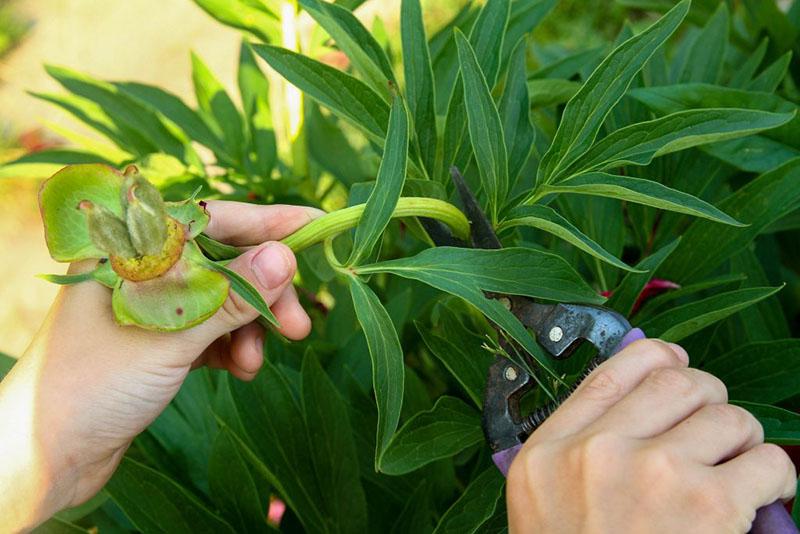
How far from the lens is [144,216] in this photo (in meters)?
0.56

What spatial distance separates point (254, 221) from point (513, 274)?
0.25m

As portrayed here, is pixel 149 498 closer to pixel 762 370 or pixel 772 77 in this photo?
pixel 762 370

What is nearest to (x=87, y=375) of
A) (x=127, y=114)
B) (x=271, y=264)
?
(x=271, y=264)

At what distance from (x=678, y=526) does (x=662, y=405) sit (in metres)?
0.08

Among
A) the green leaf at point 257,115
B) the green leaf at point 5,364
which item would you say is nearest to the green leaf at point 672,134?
the green leaf at point 257,115

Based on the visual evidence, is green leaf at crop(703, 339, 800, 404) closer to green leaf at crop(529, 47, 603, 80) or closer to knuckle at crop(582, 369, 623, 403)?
knuckle at crop(582, 369, 623, 403)

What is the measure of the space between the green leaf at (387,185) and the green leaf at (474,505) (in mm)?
238

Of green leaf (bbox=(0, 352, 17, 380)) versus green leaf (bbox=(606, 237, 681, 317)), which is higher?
green leaf (bbox=(606, 237, 681, 317))

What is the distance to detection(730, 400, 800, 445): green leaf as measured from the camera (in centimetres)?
68

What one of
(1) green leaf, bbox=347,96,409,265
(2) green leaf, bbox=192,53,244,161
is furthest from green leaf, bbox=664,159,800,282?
(2) green leaf, bbox=192,53,244,161

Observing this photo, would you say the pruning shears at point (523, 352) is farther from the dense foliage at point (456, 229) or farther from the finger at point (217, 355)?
the finger at point (217, 355)

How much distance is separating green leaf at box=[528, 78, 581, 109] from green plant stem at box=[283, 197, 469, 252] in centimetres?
33

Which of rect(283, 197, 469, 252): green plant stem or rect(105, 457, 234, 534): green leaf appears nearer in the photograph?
rect(283, 197, 469, 252): green plant stem

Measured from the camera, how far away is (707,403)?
571mm
